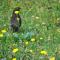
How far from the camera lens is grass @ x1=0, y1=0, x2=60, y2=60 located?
15.8 feet

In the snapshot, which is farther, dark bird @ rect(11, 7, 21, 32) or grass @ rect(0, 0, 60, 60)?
dark bird @ rect(11, 7, 21, 32)

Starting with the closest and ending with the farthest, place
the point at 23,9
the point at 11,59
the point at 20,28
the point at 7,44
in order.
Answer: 1. the point at 11,59
2. the point at 7,44
3. the point at 20,28
4. the point at 23,9

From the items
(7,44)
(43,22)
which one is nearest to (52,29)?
(43,22)

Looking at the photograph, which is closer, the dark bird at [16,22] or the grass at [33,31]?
the grass at [33,31]

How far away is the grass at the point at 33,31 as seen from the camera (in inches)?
190

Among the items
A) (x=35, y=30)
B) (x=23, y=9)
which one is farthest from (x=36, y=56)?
(x=23, y=9)

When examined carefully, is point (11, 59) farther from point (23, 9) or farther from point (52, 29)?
point (23, 9)

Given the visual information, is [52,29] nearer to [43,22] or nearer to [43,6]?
[43,22]

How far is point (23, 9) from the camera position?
276 inches

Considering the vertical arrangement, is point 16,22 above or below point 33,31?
above

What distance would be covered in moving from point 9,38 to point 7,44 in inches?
8.6

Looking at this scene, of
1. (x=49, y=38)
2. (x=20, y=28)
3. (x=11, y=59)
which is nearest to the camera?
(x=11, y=59)

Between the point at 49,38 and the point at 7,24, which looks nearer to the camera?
the point at 49,38

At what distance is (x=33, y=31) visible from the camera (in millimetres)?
5844
